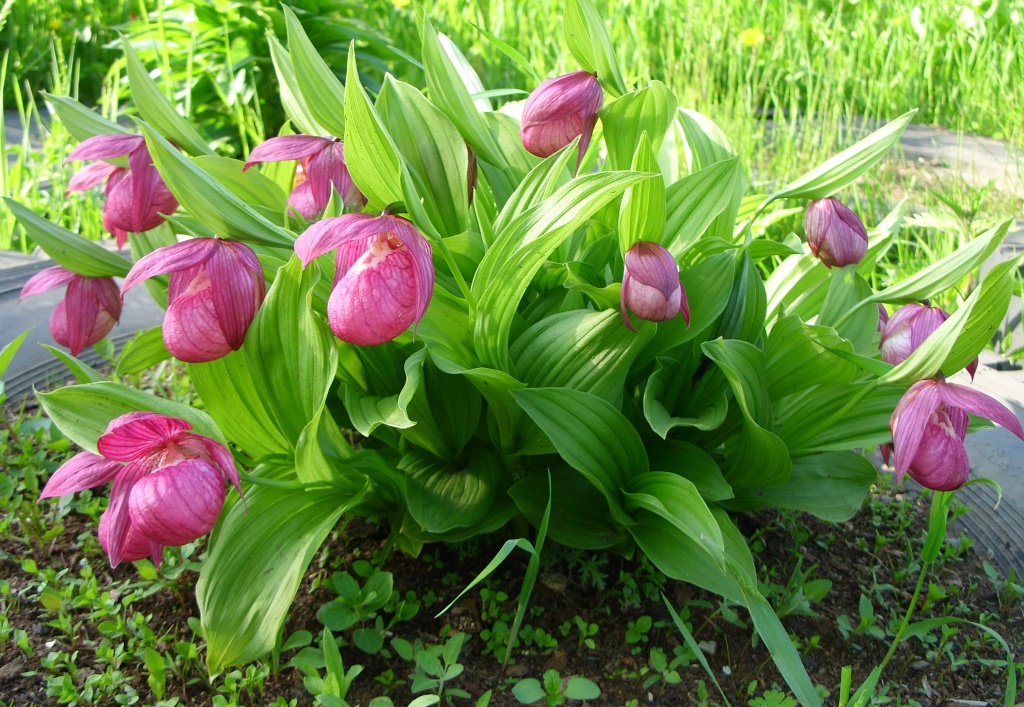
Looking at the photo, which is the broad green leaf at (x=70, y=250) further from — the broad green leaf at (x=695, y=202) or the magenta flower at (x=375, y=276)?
the broad green leaf at (x=695, y=202)

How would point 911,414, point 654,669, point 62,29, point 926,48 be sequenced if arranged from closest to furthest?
1. point 911,414
2. point 654,669
3. point 926,48
4. point 62,29

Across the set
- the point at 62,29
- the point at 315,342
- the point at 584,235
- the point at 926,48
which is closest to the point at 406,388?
the point at 315,342

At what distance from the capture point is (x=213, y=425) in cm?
87

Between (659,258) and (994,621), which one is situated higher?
(659,258)

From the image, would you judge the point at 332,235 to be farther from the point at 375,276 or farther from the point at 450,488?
the point at 450,488

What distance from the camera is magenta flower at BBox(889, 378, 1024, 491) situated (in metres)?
0.81

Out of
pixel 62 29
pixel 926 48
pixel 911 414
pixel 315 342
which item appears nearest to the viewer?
pixel 911 414

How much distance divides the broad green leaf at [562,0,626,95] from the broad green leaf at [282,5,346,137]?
30 cm

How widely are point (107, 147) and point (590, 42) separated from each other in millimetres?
621

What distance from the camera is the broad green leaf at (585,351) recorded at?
970 mm

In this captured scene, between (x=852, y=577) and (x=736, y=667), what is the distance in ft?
0.97

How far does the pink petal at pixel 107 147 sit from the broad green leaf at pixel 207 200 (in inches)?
8.4

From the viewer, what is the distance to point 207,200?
0.84m

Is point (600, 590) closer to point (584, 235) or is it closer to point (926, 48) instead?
point (584, 235)
